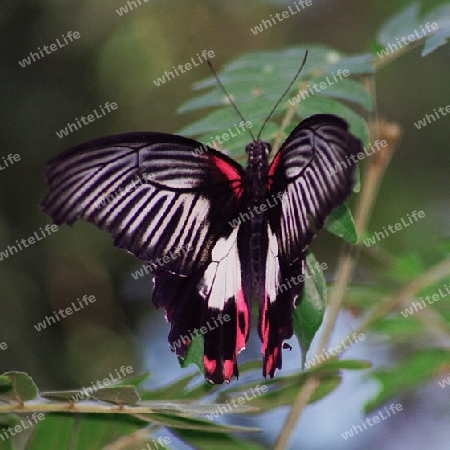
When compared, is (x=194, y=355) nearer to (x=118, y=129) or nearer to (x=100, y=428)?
(x=100, y=428)

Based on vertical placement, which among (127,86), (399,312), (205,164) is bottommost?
(399,312)

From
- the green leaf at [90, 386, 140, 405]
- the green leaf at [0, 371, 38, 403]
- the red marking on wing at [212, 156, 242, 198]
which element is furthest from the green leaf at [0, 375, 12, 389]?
the red marking on wing at [212, 156, 242, 198]

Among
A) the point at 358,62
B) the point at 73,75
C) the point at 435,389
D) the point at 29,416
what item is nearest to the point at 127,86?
the point at 73,75

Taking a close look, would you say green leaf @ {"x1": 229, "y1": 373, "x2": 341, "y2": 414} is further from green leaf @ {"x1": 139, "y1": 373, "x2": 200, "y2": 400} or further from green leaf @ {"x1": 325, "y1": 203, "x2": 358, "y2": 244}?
green leaf @ {"x1": 325, "y1": 203, "x2": 358, "y2": 244}

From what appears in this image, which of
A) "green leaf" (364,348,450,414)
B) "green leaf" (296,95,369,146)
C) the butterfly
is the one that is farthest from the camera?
"green leaf" (364,348,450,414)

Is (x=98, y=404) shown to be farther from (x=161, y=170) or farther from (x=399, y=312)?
(x=399, y=312)
